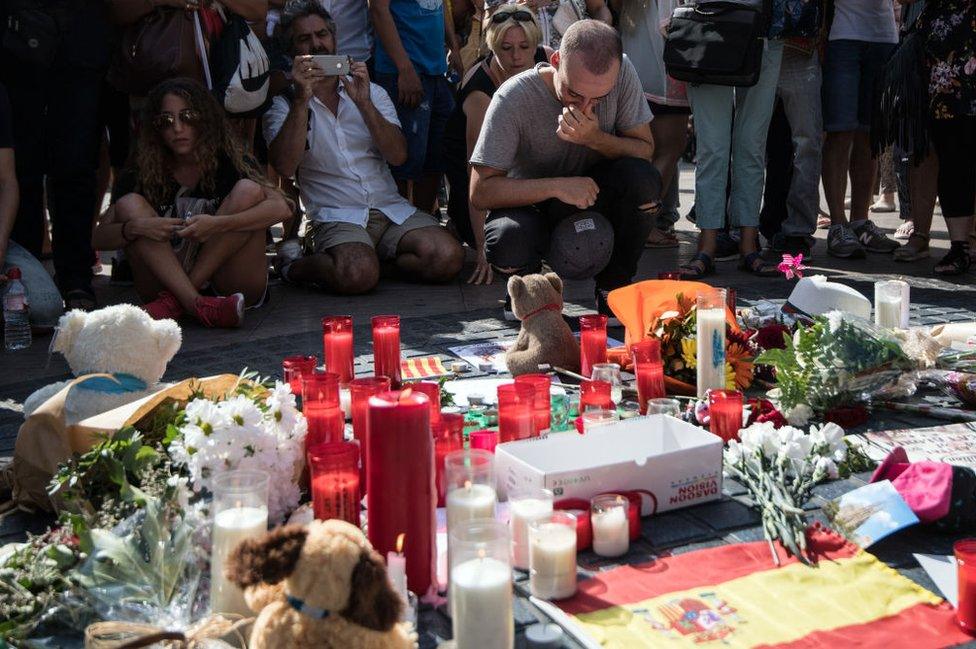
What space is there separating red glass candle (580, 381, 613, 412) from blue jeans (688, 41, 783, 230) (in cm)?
345

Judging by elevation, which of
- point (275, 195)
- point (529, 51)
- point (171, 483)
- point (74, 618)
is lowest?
point (74, 618)

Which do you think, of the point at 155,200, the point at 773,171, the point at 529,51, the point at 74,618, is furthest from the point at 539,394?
the point at 773,171

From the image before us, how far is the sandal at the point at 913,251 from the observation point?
6.79 meters

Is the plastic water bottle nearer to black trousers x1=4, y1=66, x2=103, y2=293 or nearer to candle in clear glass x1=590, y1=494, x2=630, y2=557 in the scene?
black trousers x1=4, y1=66, x2=103, y2=293

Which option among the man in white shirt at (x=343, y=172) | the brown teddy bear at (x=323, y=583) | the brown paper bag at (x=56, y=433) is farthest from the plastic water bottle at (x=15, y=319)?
the brown teddy bear at (x=323, y=583)

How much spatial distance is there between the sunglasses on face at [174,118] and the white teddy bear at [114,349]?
2.65 m

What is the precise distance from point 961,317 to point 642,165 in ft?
5.32

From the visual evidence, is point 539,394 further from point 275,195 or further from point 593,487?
point 275,195

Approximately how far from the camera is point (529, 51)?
20.7 feet

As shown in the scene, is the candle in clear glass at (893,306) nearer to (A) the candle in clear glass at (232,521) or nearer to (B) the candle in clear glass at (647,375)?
(B) the candle in clear glass at (647,375)

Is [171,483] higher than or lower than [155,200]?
lower

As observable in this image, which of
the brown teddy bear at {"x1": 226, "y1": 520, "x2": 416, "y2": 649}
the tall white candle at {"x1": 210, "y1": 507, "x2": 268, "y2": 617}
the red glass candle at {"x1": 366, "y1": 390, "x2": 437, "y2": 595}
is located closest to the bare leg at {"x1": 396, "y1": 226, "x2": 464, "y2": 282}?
the red glass candle at {"x1": 366, "y1": 390, "x2": 437, "y2": 595}

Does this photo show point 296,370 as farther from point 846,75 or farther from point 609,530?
point 846,75

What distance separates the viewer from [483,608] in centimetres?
194
